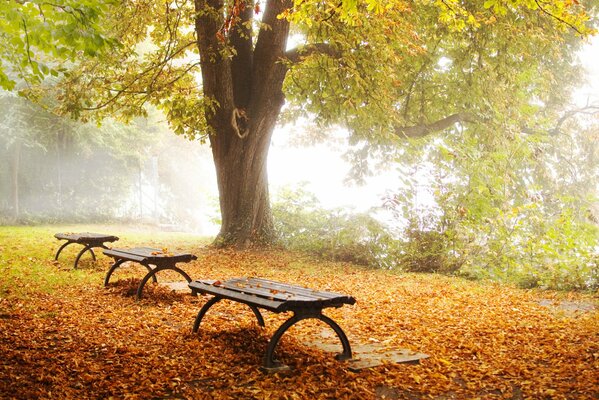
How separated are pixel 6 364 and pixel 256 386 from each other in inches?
75.6

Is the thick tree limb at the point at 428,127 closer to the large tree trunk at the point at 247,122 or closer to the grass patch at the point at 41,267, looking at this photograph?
the large tree trunk at the point at 247,122

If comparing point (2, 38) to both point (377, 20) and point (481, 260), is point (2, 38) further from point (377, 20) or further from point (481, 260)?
point (481, 260)

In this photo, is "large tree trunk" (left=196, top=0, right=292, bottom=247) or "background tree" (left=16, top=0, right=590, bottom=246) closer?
"background tree" (left=16, top=0, right=590, bottom=246)

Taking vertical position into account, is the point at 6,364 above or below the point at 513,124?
below

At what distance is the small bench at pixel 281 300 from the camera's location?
4086 millimetres

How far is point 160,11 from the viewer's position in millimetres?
11844

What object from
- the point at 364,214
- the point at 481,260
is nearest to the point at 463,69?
the point at 364,214

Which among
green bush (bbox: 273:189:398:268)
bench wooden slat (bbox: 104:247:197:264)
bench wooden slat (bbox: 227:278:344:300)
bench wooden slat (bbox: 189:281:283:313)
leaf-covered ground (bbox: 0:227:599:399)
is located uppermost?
green bush (bbox: 273:189:398:268)

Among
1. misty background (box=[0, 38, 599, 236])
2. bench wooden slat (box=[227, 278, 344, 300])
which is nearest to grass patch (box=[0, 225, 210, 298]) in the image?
bench wooden slat (box=[227, 278, 344, 300])

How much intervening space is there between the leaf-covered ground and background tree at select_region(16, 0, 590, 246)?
4.19 meters

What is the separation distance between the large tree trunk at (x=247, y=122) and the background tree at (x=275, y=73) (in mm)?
24

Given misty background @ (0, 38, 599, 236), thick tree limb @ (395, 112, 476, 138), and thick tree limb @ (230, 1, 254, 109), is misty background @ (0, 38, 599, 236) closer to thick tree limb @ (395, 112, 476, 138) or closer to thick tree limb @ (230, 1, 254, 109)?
thick tree limb @ (395, 112, 476, 138)

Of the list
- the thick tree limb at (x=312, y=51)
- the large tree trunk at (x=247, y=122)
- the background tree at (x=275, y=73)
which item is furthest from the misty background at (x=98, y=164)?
the thick tree limb at (x=312, y=51)

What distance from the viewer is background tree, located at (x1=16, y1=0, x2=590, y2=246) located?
10281 mm
